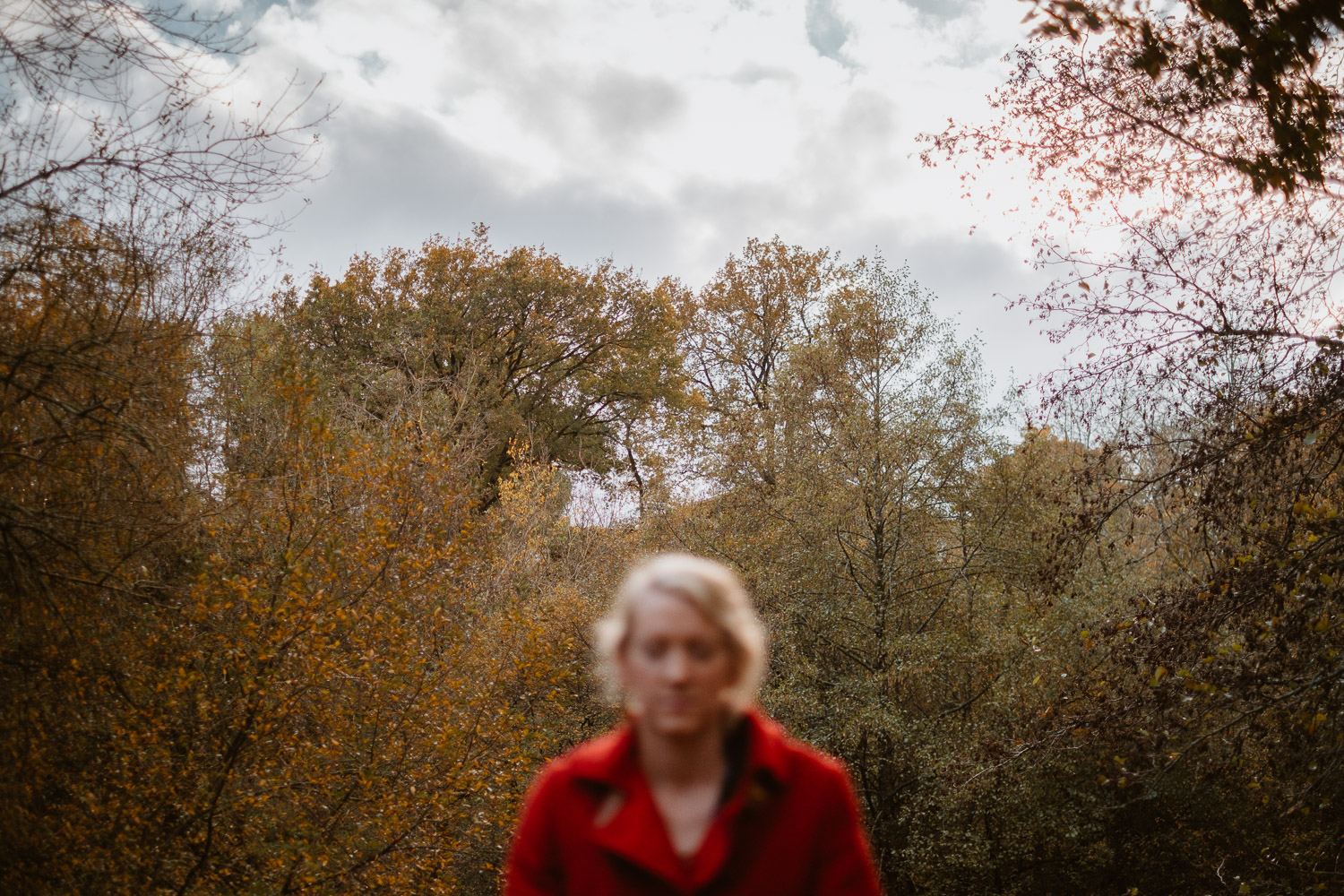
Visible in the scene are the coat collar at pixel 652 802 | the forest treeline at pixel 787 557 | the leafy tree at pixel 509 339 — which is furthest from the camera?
the leafy tree at pixel 509 339

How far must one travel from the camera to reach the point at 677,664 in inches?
60.4

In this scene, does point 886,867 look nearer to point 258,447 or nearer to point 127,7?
point 258,447

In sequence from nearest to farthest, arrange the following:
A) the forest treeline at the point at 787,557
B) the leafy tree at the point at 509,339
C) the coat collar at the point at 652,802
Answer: the coat collar at the point at 652,802
the forest treeline at the point at 787,557
the leafy tree at the point at 509,339

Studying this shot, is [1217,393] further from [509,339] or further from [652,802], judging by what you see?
[509,339]

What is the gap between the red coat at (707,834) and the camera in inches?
60.4

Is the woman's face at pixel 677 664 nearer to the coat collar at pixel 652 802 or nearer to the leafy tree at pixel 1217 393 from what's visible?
the coat collar at pixel 652 802

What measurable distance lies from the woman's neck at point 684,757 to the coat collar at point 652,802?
1.0 inches

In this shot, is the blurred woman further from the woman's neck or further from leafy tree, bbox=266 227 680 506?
leafy tree, bbox=266 227 680 506

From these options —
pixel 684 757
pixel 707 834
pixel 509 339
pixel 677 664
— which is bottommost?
pixel 707 834

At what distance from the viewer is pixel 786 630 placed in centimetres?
1672

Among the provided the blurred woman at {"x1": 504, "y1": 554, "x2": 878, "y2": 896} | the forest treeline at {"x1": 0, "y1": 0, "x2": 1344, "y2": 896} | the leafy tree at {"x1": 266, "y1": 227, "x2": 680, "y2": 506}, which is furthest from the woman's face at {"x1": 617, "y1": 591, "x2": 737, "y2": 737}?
the leafy tree at {"x1": 266, "y1": 227, "x2": 680, "y2": 506}

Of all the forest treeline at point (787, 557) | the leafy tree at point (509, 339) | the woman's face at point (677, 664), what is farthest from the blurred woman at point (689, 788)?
the leafy tree at point (509, 339)

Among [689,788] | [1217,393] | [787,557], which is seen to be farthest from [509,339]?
[689,788]

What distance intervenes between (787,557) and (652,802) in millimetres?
15860
